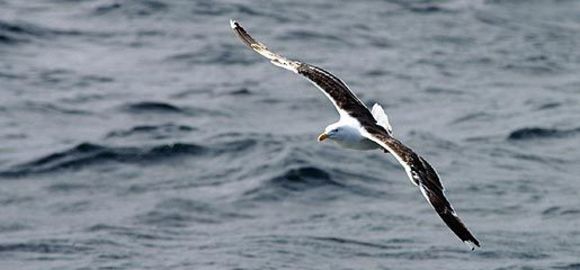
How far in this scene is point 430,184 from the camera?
40.8 feet

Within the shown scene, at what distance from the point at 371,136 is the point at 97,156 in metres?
6.44

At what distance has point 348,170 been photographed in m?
19.6

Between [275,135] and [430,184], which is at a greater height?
[430,184]

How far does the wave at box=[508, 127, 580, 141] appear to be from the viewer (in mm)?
21031

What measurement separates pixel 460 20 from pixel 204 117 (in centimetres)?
669

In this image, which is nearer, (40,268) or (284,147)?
(40,268)

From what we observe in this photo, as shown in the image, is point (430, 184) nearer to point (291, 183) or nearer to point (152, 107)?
point (291, 183)

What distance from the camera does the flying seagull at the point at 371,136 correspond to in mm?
12070

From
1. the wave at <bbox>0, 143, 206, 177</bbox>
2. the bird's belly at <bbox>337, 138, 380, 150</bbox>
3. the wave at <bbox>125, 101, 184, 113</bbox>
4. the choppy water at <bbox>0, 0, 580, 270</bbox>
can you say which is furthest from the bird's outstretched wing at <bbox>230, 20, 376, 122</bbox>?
the wave at <bbox>125, 101, 184, 113</bbox>

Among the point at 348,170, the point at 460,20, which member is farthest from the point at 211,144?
the point at 460,20

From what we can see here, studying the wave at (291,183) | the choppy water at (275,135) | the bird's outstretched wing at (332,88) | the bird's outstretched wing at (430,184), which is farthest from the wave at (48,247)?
the bird's outstretched wing at (430,184)

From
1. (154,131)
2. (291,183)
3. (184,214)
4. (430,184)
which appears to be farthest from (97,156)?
(430,184)

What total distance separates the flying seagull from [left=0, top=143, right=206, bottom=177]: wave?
3488 millimetres

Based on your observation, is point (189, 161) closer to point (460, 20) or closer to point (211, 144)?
point (211, 144)
